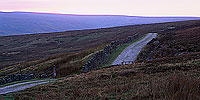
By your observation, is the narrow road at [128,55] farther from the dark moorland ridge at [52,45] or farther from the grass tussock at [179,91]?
the dark moorland ridge at [52,45]

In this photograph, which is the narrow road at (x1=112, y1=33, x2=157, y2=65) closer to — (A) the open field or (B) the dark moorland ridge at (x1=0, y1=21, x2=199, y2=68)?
(A) the open field

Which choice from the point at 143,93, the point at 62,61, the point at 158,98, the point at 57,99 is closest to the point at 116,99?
the point at 143,93

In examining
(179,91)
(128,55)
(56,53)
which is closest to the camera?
(179,91)

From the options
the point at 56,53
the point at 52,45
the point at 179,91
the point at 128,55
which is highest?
the point at 179,91

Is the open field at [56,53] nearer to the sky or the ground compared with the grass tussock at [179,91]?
nearer to the ground

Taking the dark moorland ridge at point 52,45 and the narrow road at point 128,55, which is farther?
the dark moorland ridge at point 52,45

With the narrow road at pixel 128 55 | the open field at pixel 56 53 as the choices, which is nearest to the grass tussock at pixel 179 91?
the narrow road at pixel 128 55

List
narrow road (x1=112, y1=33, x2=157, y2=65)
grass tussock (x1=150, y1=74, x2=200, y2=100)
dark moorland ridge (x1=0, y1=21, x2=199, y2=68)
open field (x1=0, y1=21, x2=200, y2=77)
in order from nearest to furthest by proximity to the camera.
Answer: grass tussock (x1=150, y1=74, x2=200, y2=100)
narrow road (x1=112, y1=33, x2=157, y2=65)
open field (x1=0, y1=21, x2=200, y2=77)
dark moorland ridge (x1=0, y1=21, x2=199, y2=68)

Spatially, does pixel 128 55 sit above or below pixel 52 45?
above

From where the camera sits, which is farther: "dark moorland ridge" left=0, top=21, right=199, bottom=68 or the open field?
"dark moorland ridge" left=0, top=21, right=199, bottom=68

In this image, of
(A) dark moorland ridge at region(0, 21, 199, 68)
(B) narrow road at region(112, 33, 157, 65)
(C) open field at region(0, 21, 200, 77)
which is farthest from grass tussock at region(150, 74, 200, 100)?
(A) dark moorland ridge at region(0, 21, 199, 68)

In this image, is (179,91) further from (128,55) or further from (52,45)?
(52,45)

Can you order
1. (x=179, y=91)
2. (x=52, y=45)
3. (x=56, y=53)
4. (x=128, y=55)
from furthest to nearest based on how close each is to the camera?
(x=52, y=45)
(x=56, y=53)
(x=128, y=55)
(x=179, y=91)

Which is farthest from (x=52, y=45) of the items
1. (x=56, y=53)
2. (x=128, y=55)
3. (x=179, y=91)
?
(x=179, y=91)
